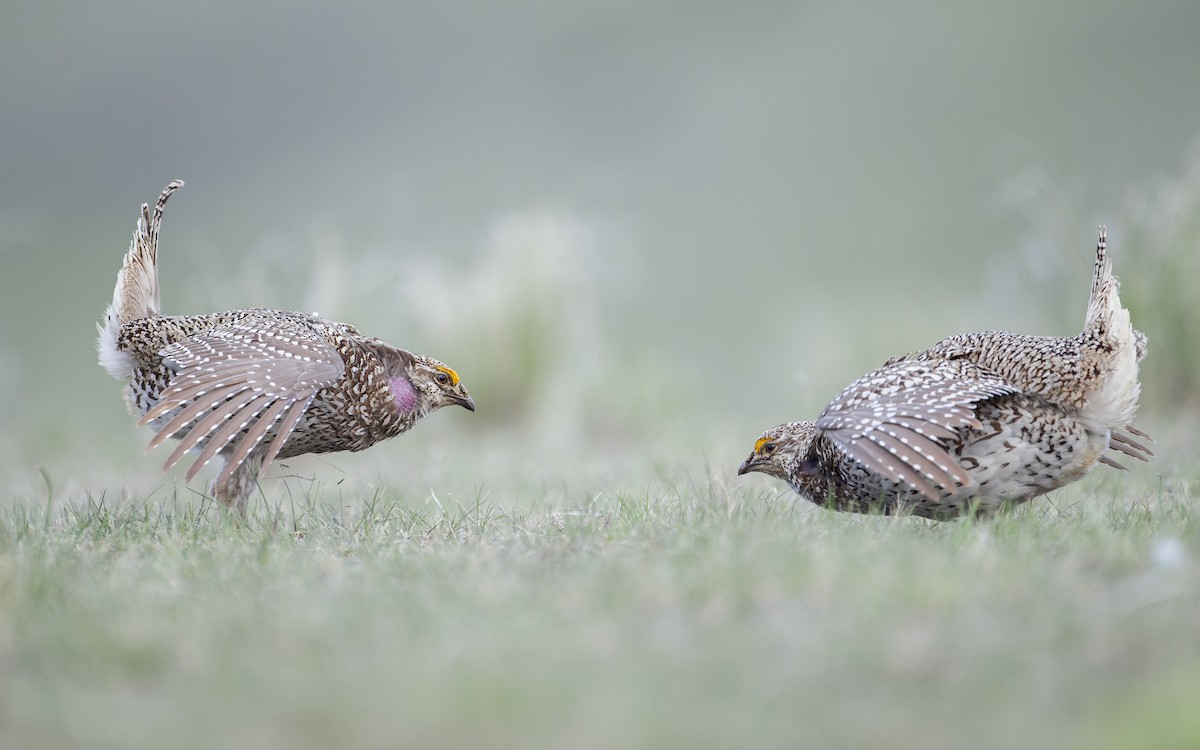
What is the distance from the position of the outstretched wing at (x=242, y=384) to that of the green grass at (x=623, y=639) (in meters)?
0.40

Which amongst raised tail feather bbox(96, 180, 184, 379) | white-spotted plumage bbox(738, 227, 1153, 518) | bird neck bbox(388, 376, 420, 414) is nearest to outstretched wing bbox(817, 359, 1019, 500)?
white-spotted plumage bbox(738, 227, 1153, 518)

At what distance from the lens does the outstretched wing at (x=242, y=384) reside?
418cm

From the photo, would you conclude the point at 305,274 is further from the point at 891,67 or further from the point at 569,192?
the point at 891,67

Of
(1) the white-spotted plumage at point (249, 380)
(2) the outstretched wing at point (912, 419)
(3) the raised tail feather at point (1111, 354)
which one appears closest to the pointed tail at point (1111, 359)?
(3) the raised tail feather at point (1111, 354)

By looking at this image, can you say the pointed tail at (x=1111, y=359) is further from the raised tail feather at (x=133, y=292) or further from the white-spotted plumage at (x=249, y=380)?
the raised tail feather at (x=133, y=292)

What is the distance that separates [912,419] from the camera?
13.7 feet

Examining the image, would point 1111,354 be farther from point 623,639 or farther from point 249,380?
point 249,380

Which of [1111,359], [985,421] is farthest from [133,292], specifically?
[1111,359]

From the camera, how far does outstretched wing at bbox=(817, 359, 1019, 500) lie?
4047 millimetres

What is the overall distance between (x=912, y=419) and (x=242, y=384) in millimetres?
2389

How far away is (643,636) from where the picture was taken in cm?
281

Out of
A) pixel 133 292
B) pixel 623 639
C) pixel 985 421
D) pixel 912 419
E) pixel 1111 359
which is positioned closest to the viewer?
pixel 623 639

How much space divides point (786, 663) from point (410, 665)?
814mm

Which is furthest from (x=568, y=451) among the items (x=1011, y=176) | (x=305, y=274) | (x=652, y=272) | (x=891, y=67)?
(x=891, y=67)
